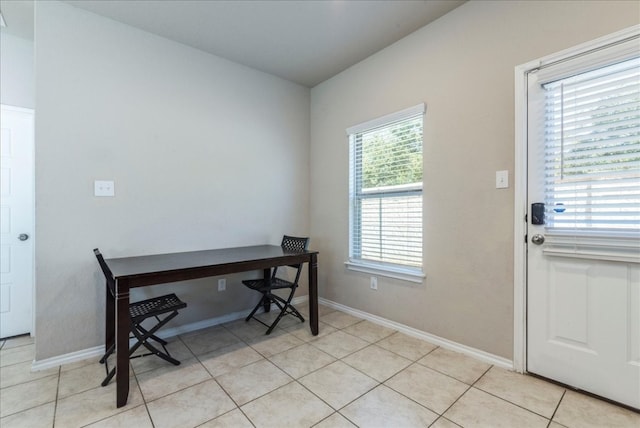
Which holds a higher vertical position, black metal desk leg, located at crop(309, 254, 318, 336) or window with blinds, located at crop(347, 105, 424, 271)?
window with blinds, located at crop(347, 105, 424, 271)

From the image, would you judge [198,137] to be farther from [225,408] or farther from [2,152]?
[225,408]

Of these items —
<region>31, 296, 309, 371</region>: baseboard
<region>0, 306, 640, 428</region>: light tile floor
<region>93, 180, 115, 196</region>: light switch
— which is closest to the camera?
<region>0, 306, 640, 428</region>: light tile floor

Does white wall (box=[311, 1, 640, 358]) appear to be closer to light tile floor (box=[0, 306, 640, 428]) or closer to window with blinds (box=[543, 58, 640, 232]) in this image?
window with blinds (box=[543, 58, 640, 232])

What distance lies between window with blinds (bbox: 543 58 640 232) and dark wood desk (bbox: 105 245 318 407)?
1.89 metres

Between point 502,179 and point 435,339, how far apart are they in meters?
1.39

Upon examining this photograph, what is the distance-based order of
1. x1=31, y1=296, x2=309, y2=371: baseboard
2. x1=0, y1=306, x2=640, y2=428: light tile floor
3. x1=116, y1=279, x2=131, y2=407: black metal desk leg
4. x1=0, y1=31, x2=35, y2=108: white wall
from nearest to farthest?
x1=0, y1=306, x2=640, y2=428: light tile floor
x1=116, y1=279, x2=131, y2=407: black metal desk leg
x1=31, y1=296, x2=309, y2=371: baseboard
x1=0, y1=31, x2=35, y2=108: white wall

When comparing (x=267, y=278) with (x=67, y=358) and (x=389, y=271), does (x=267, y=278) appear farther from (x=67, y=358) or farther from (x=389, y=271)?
(x=67, y=358)

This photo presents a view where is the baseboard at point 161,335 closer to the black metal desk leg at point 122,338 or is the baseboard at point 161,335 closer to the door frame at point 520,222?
the black metal desk leg at point 122,338

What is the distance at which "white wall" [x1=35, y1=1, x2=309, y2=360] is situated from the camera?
2143 mm

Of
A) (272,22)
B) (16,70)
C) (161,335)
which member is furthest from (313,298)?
(16,70)

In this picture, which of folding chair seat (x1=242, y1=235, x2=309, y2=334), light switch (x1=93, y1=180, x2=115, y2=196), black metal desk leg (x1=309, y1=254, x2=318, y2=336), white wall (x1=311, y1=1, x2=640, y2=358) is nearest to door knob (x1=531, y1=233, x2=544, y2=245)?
white wall (x1=311, y1=1, x2=640, y2=358)

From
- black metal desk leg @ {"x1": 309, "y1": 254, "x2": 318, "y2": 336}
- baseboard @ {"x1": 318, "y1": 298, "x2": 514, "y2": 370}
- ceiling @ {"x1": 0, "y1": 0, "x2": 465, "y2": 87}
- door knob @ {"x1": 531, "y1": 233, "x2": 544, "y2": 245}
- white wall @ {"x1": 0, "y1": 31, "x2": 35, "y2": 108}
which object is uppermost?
ceiling @ {"x1": 0, "y1": 0, "x2": 465, "y2": 87}

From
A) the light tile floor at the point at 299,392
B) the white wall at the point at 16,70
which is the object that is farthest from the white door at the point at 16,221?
the light tile floor at the point at 299,392

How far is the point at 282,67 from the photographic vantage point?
3.15m
